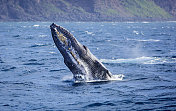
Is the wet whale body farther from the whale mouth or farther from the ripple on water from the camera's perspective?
the ripple on water

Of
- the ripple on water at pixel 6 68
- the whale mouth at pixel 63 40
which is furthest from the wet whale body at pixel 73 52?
the ripple on water at pixel 6 68

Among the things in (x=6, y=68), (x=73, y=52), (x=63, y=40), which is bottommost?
(x=6, y=68)

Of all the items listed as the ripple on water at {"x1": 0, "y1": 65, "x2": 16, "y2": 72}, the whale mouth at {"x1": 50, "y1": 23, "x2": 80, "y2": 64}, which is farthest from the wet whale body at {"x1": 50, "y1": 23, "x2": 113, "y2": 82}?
the ripple on water at {"x1": 0, "y1": 65, "x2": 16, "y2": 72}

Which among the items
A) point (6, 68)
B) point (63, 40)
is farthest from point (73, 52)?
point (6, 68)

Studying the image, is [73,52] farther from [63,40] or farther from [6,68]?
[6,68]

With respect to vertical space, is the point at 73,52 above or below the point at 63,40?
below

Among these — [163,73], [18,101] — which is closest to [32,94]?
[18,101]

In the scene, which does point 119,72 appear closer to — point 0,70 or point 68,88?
point 68,88

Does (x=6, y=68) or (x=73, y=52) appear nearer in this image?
(x=73, y=52)

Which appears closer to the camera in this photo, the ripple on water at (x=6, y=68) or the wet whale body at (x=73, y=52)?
the wet whale body at (x=73, y=52)

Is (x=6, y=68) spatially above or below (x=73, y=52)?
below

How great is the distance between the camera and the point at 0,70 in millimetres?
18125

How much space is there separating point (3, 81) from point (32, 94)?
325cm

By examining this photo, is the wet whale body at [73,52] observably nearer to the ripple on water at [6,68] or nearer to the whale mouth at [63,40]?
the whale mouth at [63,40]
